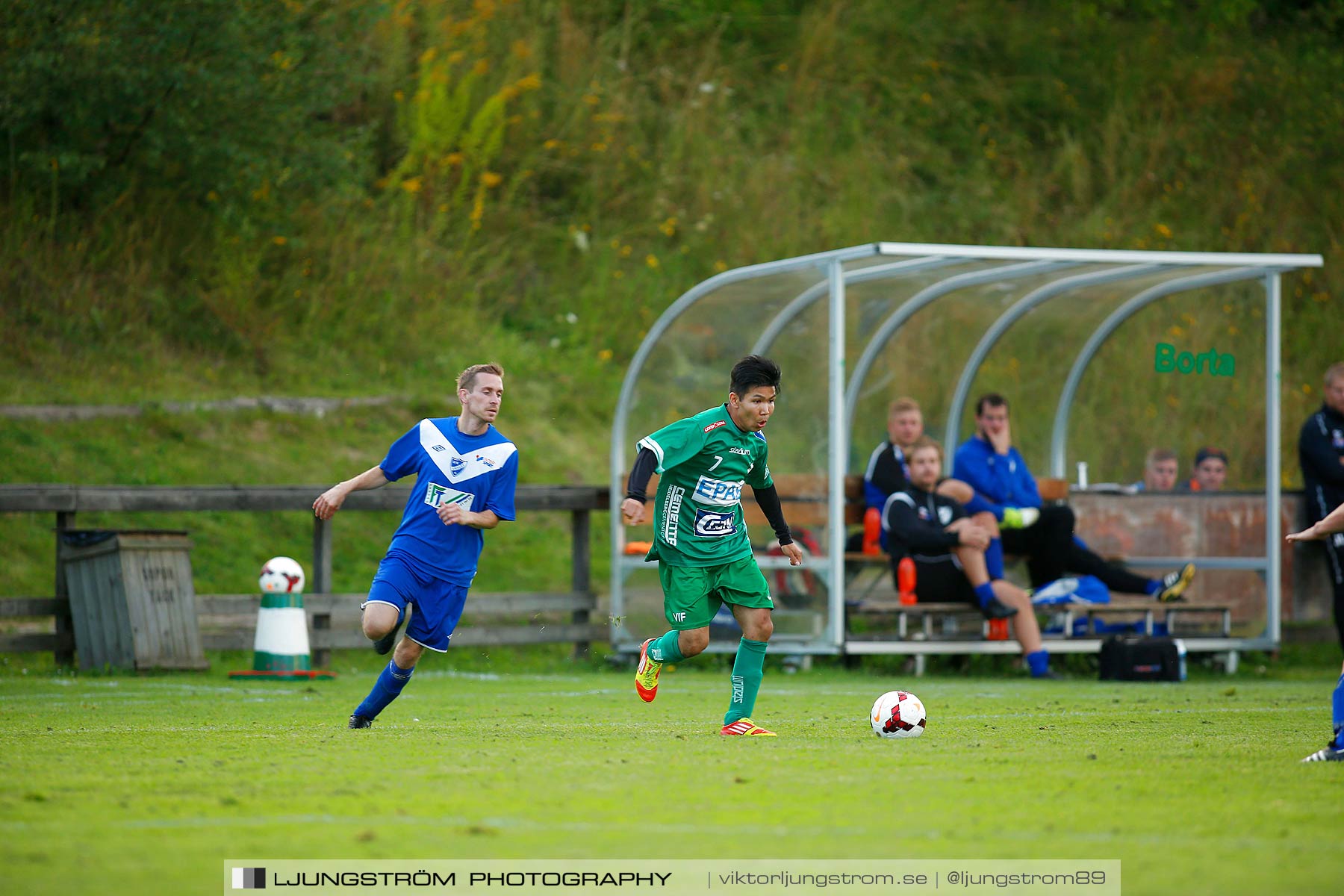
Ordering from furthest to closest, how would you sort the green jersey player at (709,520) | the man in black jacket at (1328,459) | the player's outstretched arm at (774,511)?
the man in black jacket at (1328,459) → the player's outstretched arm at (774,511) → the green jersey player at (709,520)

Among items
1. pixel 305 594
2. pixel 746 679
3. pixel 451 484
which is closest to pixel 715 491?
pixel 746 679

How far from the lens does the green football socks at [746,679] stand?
7.94 metres

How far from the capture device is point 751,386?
26.5ft

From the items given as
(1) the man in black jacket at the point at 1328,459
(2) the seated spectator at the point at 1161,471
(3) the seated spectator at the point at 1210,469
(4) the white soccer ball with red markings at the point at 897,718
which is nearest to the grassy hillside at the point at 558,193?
(2) the seated spectator at the point at 1161,471

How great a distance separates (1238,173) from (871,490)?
14339 millimetres

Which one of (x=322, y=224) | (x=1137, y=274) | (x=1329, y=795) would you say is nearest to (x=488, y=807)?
(x=1329, y=795)

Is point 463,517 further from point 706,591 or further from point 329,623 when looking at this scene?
point 329,623

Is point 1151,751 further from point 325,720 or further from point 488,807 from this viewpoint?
point 325,720

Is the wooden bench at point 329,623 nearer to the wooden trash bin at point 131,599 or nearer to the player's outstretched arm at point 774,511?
the wooden trash bin at point 131,599

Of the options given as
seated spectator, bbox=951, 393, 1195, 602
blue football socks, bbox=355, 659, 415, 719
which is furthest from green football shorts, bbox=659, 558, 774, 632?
seated spectator, bbox=951, 393, 1195, 602

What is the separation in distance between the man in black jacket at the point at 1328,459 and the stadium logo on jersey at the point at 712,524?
7.47m

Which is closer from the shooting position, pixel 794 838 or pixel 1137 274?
pixel 794 838

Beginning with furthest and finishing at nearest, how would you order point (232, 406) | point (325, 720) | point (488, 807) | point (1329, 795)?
point (232, 406) < point (325, 720) < point (1329, 795) < point (488, 807)

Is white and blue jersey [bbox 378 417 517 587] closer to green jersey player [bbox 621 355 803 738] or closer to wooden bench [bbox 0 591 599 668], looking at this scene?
green jersey player [bbox 621 355 803 738]
